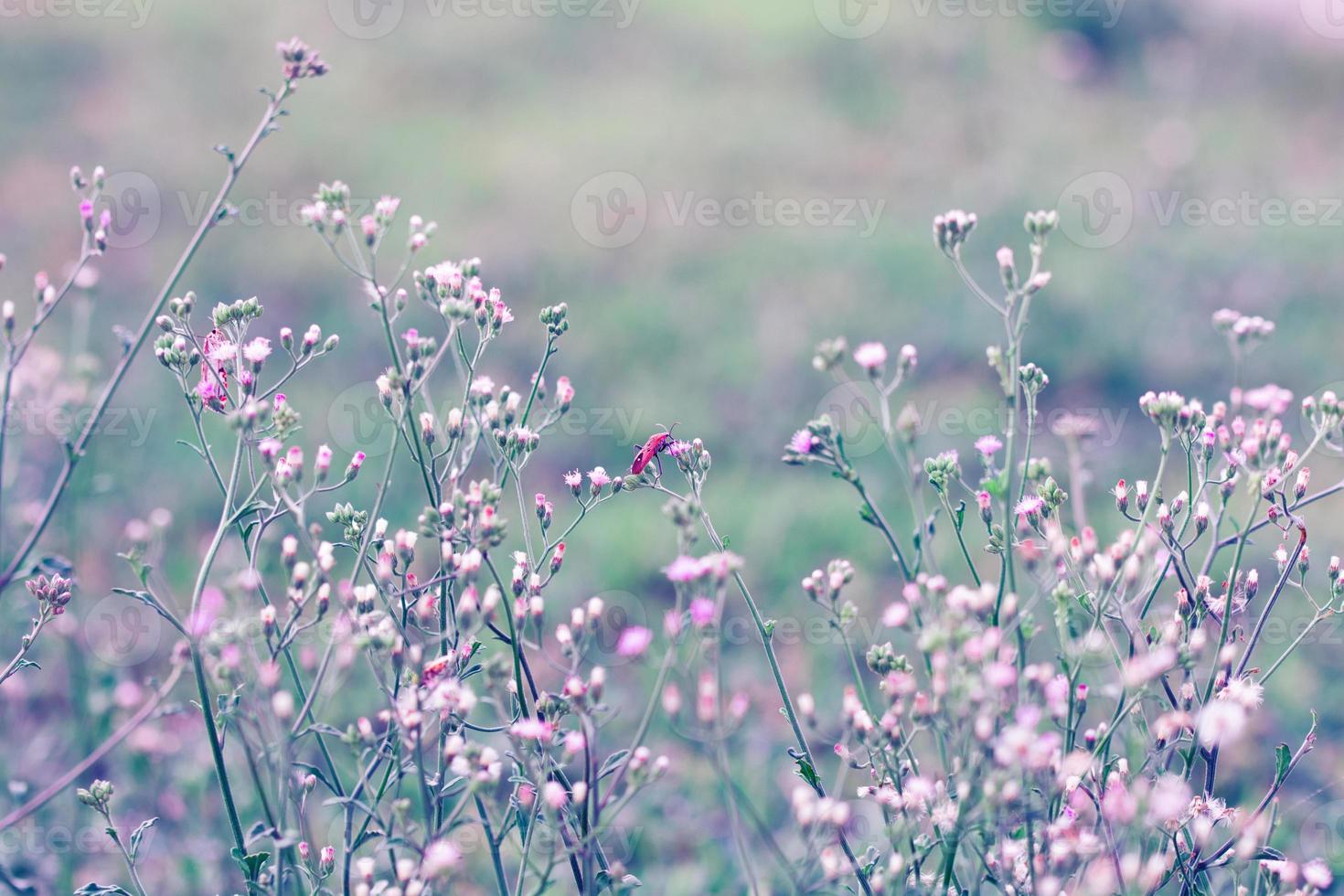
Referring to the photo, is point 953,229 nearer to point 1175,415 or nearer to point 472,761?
point 1175,415

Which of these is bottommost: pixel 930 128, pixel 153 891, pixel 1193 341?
pixel 153 891

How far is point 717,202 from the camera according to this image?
8.81 m

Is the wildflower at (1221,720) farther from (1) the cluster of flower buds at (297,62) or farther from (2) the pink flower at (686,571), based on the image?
(1) the cluster of flower buds at (297,62)

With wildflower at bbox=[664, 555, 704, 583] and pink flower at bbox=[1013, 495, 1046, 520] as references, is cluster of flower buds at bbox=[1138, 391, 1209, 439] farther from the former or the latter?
wildflower at bbox=[664, 555, 704, 583]

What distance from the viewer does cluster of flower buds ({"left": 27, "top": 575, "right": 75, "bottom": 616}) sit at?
2.46m

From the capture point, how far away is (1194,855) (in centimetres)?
223

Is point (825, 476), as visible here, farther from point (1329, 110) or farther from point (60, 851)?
point (1329, 110)

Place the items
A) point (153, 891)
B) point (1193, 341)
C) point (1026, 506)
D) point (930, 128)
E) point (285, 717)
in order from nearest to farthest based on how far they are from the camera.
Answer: point (285, 717), point (1026, 506), point (153, 891), point (1193, 341), point (930, 128)

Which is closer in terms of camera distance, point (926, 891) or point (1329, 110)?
point (926, 891)

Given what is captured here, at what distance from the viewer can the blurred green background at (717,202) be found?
595 cm

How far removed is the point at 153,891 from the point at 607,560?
2.61 metres

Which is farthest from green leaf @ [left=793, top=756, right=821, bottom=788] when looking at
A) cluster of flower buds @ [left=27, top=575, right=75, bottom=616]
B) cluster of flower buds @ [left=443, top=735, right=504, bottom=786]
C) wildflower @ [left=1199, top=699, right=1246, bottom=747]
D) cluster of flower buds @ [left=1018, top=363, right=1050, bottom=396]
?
cluster of flower buds @ [left=27, top=575, right=75, bottom=616]

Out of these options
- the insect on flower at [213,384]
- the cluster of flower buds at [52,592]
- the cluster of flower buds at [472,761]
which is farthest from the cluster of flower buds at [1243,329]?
the cluster of flower buds at [52,592]

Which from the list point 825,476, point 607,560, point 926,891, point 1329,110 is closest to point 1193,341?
point 825,476
